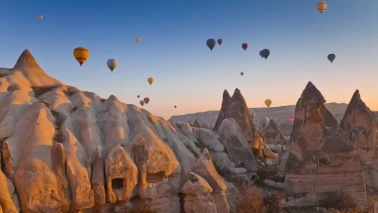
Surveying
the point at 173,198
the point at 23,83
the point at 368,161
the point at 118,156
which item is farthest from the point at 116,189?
the point at 368,161

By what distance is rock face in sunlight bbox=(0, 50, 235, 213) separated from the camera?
50.2ft

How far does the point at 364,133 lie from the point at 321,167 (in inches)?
336

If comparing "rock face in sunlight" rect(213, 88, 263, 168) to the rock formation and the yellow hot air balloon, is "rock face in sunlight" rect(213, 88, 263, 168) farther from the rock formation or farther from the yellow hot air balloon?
the yellow hot air balloon

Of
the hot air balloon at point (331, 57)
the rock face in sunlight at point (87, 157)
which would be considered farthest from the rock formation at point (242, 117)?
the rock face in sunlight at point (87, 157)

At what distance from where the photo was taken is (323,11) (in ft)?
106

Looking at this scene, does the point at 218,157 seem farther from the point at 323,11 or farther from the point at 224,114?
the point at 323,11

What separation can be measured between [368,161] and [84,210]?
20202 millimetres

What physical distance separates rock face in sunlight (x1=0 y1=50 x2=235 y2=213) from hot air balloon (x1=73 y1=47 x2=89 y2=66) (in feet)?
10.00

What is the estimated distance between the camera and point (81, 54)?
2411cm

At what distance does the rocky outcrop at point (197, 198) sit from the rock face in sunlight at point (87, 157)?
0.05 metres

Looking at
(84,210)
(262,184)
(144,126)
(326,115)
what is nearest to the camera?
(84,210)

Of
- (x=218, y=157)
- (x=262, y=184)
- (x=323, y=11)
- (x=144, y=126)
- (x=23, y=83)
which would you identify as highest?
(x=323, y=11)

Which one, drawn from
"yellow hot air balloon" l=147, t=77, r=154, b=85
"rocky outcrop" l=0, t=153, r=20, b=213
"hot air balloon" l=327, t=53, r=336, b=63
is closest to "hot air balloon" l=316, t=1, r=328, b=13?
"hot air balloon" l=327, t=53, r=336, b=63

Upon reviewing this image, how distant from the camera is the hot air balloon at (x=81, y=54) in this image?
23984mm
